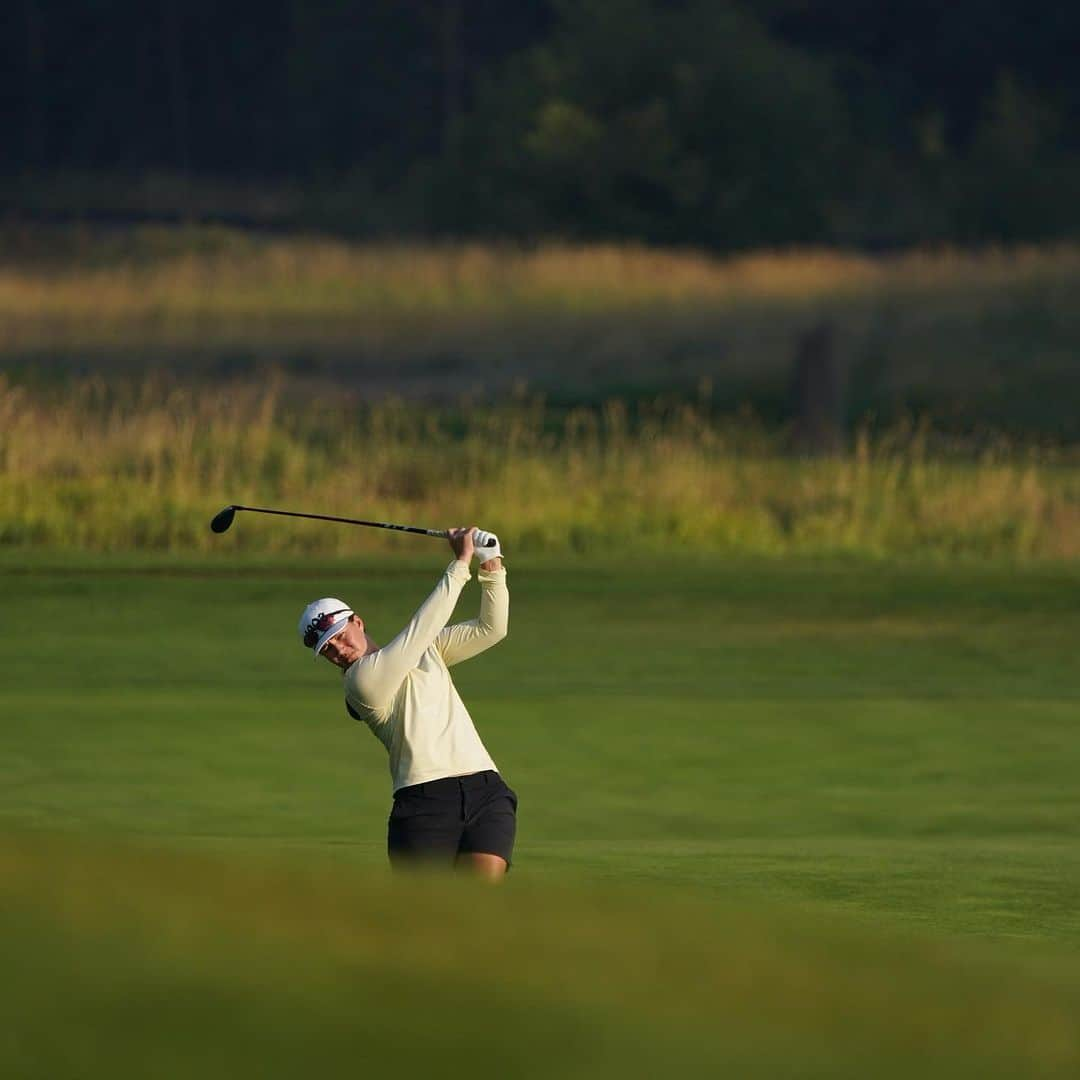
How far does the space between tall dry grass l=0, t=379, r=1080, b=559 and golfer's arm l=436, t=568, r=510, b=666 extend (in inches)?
533

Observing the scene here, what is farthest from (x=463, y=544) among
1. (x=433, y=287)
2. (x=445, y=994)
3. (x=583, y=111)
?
(x=583, y=111)

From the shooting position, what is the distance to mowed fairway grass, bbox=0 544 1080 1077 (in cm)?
253

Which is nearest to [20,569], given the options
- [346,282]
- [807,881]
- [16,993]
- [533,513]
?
[533,513]

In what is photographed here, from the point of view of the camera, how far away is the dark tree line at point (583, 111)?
56938 mm

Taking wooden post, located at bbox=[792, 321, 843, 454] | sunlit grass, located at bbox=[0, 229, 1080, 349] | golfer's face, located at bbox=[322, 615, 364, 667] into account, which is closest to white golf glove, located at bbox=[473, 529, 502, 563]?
golfer's face, located at bbox=[322, 615, 364, 667]

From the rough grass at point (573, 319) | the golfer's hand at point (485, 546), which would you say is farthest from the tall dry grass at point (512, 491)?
the golfer's hand at point (485, 546)

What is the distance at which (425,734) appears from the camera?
25.5ft

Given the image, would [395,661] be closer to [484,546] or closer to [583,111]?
[484,546]

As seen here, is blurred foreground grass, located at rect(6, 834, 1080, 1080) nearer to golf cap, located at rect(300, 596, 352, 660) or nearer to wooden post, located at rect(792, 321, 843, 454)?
golf cap, located at rect(300, 596, 352, 660)

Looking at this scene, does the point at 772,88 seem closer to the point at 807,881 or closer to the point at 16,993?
the point at 807,881

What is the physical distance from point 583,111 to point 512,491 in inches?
1358

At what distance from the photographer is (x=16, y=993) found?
2580 mm

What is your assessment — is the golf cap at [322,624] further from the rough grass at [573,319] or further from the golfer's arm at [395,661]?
the rough grass at [573,319]

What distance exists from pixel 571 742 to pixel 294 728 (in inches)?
50.3
